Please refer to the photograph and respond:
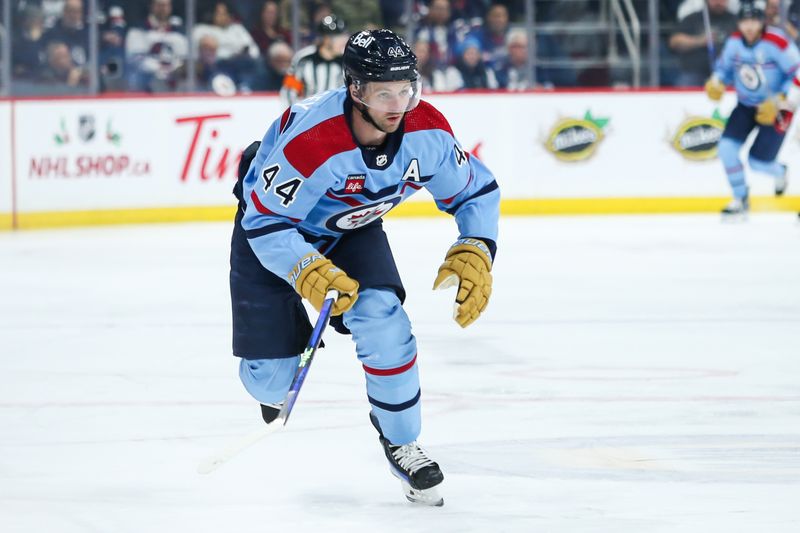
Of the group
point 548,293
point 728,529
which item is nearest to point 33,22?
point 548,293

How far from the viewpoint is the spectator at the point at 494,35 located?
1109 cm

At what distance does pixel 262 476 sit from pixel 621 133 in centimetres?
770

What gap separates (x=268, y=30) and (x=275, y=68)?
0.32m

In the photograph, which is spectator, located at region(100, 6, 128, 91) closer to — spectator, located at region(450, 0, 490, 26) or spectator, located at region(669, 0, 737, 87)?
spectator, located at region(450, 0, 490, 26)

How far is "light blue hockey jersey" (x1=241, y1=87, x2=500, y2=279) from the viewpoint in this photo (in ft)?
9.64

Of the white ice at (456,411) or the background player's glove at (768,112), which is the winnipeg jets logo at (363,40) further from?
the background player's glove at (768,112)

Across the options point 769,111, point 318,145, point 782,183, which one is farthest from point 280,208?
point 782,183

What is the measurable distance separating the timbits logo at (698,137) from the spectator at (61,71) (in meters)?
4.44

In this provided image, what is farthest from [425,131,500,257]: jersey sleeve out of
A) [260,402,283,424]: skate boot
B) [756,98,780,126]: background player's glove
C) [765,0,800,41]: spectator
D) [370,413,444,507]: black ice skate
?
[765,0,800,41]: spectator

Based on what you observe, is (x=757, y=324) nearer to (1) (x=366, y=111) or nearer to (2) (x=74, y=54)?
(1) (x=366, y=111)

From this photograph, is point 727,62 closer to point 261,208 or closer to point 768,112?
point 768,112

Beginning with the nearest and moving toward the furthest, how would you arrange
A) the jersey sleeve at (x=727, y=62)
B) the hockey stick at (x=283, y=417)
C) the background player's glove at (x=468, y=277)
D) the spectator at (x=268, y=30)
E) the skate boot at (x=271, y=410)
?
the hockey stick at (x=283, y=417), the background player's glove at (x=468, y=277), the skate boot at (x=271, y=410), the jersey sleeve at (x=727, y=62), the spectator at (x=268, y=30)

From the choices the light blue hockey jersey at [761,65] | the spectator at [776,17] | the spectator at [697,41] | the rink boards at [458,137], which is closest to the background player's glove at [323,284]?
the rink boards at [458,137]

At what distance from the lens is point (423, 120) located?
3053 millimetres
